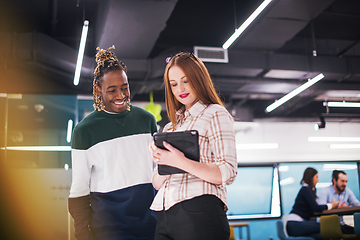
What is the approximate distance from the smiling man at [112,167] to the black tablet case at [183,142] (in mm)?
597

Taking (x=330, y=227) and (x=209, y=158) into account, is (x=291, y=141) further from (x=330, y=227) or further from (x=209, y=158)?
(x=209, y=158)

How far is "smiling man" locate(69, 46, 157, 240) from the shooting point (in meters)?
1.66

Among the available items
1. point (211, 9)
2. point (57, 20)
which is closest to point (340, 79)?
point (211, 9)

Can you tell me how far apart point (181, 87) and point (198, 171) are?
0.38 m

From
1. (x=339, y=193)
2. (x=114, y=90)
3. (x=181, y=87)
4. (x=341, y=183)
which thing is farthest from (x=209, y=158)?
(x=339, y=193)

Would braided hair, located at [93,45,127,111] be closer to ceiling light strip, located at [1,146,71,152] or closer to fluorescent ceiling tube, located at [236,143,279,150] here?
ceiling light strip, located at [1,146,71,152]

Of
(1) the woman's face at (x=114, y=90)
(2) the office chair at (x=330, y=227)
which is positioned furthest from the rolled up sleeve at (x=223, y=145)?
(2) the office chair at (x=330, y=227)

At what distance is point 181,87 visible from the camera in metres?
1.36

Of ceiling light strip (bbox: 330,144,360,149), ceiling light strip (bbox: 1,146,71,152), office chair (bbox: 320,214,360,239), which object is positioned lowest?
office chair (bbox: 320,214,360,239)

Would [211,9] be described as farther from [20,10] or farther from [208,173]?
[208,173]

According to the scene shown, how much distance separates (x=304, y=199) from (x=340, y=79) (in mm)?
3763

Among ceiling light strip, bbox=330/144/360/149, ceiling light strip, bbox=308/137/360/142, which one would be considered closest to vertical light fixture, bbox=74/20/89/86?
ceiling light strip, bbox=308/137/360/142

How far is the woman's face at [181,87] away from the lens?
136 centimetres

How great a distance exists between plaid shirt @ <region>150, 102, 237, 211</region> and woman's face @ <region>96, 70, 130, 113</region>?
63 cm
